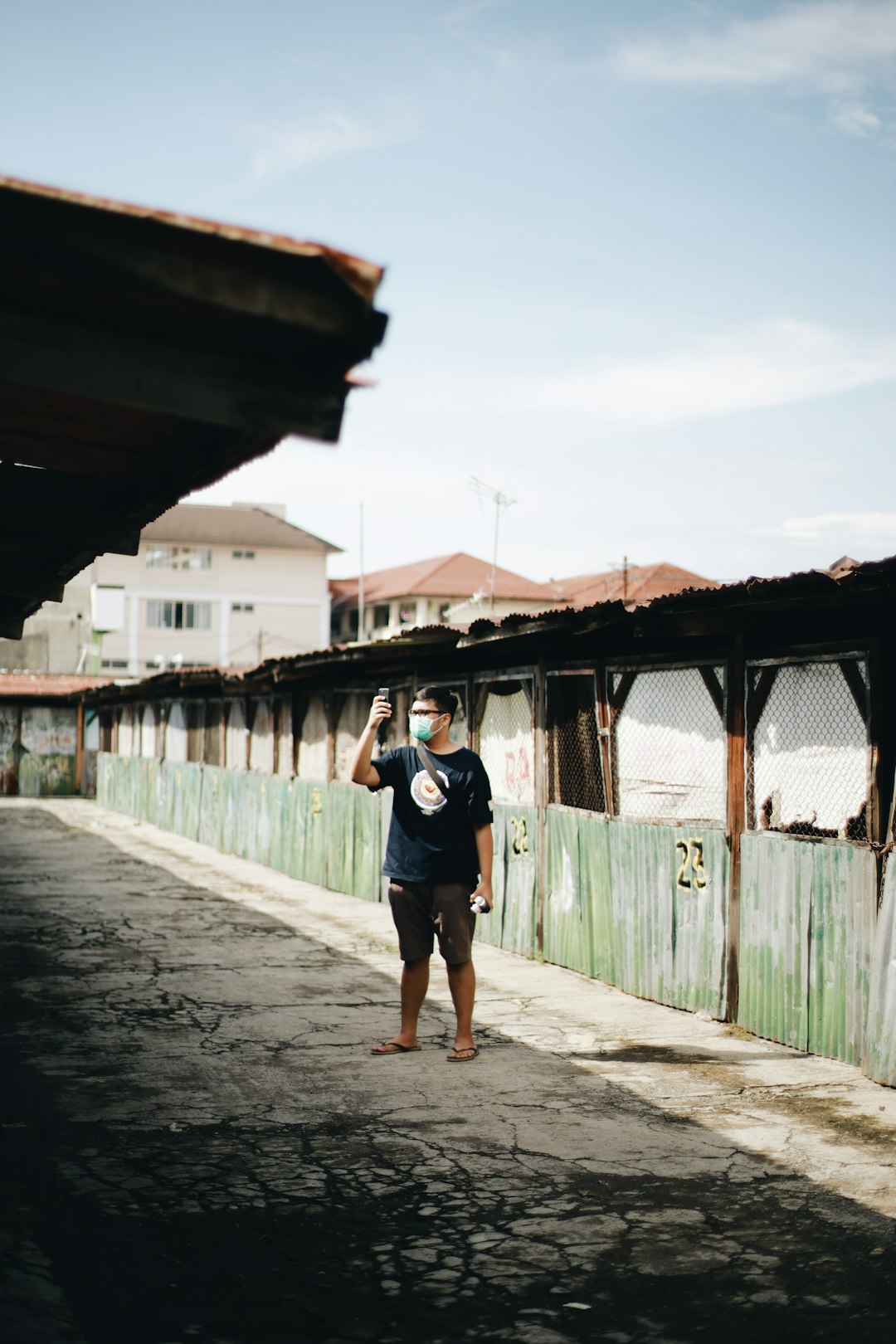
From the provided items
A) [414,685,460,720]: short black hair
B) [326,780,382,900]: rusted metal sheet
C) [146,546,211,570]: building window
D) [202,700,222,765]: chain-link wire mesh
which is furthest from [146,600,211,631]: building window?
[414,685,460,720]: short black hair

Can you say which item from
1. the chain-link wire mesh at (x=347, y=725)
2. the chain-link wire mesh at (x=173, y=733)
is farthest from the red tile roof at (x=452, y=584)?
the chain-link wire mesh at (x=347, y=725)

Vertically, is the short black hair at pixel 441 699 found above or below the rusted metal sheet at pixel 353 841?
above

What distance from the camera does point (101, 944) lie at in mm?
11078

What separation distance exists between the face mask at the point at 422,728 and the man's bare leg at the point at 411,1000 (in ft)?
3.86

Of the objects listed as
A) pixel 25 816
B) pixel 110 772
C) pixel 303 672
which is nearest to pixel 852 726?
pixel 303 672

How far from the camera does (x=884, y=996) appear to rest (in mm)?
6602

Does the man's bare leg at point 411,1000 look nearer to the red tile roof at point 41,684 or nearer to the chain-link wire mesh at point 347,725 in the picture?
the chain-link wire mesh at point 347,725

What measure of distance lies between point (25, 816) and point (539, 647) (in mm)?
20023

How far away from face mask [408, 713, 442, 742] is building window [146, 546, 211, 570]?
171 feet

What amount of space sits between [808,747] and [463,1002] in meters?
2.41

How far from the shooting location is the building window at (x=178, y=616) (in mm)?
56781

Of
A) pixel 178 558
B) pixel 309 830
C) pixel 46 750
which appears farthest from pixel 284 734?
pixel 178 558

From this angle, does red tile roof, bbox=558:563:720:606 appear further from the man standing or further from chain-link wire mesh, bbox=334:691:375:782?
the man standing

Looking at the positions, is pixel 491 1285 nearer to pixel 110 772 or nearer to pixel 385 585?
pixel 110 772
